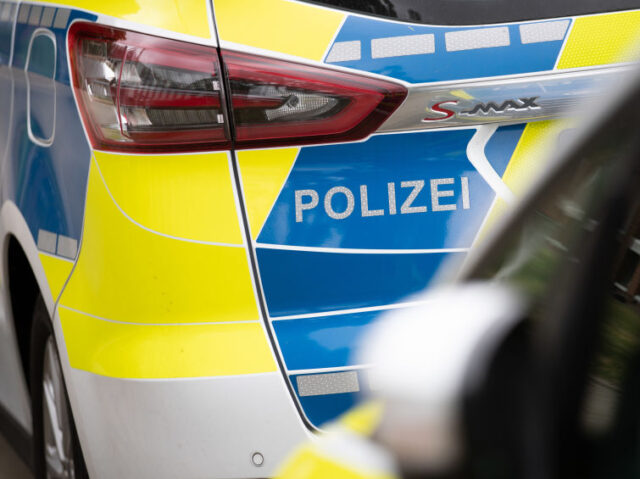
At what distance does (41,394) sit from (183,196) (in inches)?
39.6

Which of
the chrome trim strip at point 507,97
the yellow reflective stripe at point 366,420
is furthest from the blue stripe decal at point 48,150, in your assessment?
the yellow reflective stripe at point 366,420

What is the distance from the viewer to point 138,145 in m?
2.07

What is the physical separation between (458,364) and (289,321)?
1.05m

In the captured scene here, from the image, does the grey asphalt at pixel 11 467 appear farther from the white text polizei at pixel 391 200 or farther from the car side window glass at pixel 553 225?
the car side window glass at pixel 553 225

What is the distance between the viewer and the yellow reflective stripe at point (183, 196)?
203 cm

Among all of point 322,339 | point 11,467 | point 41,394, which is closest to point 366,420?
point 322,339

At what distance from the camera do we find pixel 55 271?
2.31 m

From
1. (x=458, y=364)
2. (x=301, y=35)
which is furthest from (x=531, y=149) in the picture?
(x=458, y=364)

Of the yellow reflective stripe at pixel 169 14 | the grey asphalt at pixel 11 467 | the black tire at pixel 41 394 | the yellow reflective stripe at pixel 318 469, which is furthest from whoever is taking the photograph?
the grey asphalt at pixel 11 467

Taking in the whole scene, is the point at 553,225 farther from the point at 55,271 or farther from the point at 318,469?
the point at 55,271

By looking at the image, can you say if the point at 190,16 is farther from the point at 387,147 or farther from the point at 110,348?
the point at 110,348

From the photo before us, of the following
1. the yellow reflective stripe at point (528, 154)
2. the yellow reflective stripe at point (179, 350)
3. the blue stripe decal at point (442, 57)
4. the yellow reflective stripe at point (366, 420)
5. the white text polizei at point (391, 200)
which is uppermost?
the blue stripe decal at point (442, 57)

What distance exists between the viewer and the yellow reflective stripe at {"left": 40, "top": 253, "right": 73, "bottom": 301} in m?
2.26

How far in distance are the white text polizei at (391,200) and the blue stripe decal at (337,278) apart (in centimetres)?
8
